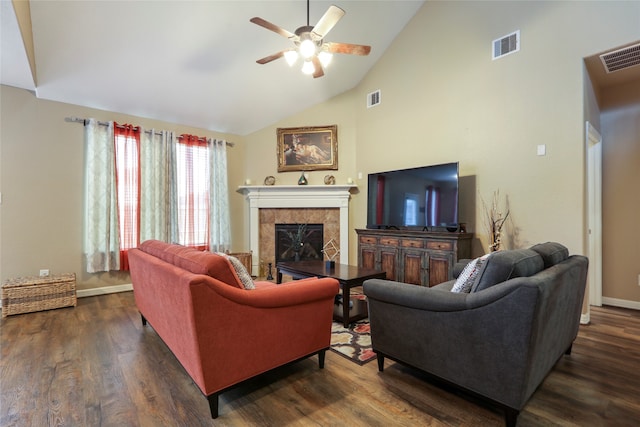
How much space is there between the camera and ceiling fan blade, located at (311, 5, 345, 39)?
2551mm

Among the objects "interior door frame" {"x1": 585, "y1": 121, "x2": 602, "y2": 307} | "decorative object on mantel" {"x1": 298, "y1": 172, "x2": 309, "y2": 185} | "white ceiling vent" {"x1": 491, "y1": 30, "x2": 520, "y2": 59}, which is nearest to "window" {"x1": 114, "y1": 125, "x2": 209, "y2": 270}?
"decorative object on mantel" {"x1": 298, "y1": 172, "x2": 309, "y2": 185}

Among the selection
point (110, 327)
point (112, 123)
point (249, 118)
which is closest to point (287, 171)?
point (249, 118)

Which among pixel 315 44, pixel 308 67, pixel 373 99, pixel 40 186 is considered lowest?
pixel 40 186

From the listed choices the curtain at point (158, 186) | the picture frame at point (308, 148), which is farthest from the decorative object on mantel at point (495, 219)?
the curtain at point (158, 186)

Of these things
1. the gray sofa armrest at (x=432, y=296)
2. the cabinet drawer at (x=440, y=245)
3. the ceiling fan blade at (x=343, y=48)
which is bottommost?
the gray sofa armrest at (x=432, y=296)

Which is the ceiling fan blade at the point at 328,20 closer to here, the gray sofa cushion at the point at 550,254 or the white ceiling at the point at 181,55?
the white ceiling at the point at 181,55

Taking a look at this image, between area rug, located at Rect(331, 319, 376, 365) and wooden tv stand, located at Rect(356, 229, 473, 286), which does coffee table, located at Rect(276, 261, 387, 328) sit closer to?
area rug, located at Rect(331, 319, 376, 365)

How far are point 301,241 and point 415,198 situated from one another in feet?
7.62

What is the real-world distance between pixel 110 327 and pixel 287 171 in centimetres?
362

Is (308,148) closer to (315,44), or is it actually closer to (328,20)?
(315,44)

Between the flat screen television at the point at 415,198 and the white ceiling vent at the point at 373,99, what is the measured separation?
130 centimetres

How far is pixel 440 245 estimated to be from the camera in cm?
381

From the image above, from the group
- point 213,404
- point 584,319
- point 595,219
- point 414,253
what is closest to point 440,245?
point 414,253

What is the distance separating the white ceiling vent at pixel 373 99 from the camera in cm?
514
